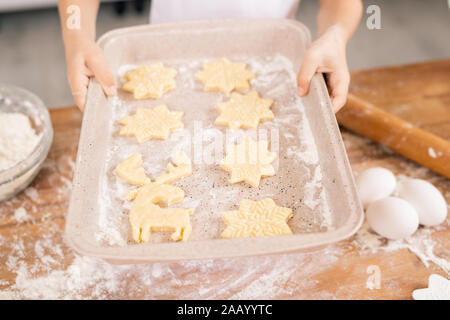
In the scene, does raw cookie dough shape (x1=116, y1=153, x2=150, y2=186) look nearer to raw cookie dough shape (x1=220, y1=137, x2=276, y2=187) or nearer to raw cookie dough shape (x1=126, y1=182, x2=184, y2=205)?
raw cookie dough shape (x1=126, y1=182, x2=184, y2=205)

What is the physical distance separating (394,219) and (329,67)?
45 centimetres

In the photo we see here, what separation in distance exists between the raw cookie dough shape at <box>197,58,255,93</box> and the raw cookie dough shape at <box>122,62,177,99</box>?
102 mm

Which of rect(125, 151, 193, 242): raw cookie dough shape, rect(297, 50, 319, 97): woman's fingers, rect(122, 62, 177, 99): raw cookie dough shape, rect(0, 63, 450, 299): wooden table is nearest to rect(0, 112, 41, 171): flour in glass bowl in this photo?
rect(0, 63, 450, 299): wooden table

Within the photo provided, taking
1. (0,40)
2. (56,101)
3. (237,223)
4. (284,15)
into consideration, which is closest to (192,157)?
(237,223)

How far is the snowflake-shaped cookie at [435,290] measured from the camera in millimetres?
921

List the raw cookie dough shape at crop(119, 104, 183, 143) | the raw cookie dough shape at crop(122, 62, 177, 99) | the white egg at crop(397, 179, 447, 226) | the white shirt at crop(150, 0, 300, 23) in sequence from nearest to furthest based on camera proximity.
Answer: the white egg at crop(397, 179, 447, 226)
the raw cookie dough shape at crop(119, 104, 183, 143)
the raw cookie dough shape at crop(122, 62, 177, 99)
the white shirt at crop(150, 0, 300, 23)

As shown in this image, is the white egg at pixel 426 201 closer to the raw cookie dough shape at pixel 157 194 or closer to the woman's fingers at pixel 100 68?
the raw cookie dough shape at pixel 157 194

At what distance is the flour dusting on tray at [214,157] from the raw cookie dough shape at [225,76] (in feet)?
0.09

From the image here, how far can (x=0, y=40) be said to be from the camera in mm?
2850

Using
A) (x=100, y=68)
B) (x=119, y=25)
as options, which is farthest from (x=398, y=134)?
(x=119, y=25)

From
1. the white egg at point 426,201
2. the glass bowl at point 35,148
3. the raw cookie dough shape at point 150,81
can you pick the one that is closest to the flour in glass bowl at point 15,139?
the glass bowl at point 35,148

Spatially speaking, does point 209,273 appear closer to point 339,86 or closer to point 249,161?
point 249,161

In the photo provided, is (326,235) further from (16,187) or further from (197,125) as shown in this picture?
(16,187)

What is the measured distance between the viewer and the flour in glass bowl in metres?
1.21
